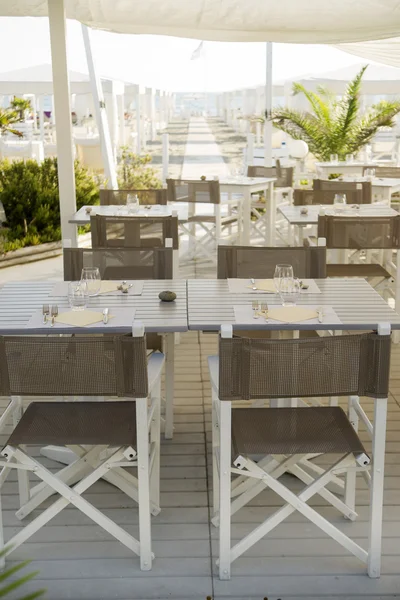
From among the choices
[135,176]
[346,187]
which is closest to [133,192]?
[346,187]

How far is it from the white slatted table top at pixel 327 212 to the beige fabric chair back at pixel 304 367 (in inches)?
129

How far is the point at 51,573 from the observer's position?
3.07 meters

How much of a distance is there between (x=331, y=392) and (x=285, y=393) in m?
0.16

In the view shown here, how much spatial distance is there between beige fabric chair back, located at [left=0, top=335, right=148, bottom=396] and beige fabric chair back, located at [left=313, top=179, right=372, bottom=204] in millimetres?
4417

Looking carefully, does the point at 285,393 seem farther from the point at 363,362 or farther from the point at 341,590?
the point at 341,590

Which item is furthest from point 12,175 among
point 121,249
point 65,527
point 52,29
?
point 65,527

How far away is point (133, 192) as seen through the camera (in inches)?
277

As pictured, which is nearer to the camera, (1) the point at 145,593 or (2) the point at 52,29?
(1) the point at 145,593

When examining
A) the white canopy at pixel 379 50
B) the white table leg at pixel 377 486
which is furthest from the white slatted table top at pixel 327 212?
the white table leg at pixel 377 486

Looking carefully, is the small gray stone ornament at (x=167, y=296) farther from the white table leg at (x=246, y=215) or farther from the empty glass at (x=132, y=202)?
the white table leg at (x=246, y=215)

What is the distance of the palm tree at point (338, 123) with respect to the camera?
1065 cm

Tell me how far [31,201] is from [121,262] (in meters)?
4.90

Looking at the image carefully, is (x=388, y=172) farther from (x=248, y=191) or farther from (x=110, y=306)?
(x=110, y=306)

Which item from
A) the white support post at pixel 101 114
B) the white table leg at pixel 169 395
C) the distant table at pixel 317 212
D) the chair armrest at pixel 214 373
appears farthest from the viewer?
the white support post at pixel 101 114
